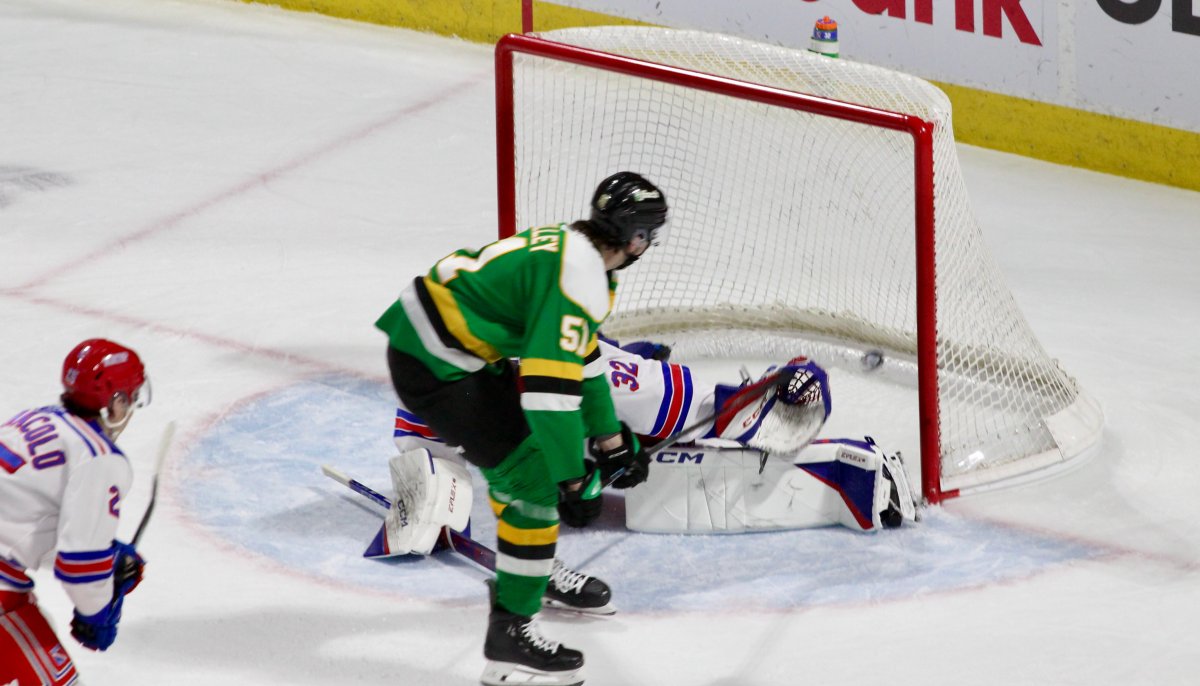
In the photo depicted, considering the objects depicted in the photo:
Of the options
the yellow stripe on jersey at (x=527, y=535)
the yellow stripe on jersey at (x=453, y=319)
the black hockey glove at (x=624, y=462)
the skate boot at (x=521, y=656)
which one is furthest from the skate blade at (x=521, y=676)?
the yellow stripe on jersey at (x=453, y=319)

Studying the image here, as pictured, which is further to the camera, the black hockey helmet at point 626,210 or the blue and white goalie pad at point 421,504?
the blue and white goalie pad at point 421,504

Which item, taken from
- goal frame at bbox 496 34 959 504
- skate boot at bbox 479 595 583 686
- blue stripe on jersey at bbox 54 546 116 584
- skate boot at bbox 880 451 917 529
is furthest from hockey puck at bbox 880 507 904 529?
blue stripe on jersey at bbox 54 546 116 584

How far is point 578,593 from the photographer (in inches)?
139

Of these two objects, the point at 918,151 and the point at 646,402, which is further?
the point at 646,402

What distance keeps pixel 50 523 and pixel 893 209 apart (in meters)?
2.85

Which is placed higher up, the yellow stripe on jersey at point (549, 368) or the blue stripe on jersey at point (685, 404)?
the yellow stripe on jersey at point (549, 368)

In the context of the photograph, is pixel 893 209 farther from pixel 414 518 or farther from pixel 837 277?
pixel 414 518

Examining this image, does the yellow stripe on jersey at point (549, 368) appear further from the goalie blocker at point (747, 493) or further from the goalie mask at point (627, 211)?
the goalie blocker at point (747, 493)

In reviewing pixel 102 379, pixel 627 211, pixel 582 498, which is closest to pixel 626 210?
pixel 627 211

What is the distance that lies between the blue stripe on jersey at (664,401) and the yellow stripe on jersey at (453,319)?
0.73 meters

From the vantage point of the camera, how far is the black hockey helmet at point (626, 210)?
311 centimetres

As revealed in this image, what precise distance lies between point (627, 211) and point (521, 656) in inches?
33.8

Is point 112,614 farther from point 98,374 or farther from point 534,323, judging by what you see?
point 534,323

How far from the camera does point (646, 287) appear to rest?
16.3ft
